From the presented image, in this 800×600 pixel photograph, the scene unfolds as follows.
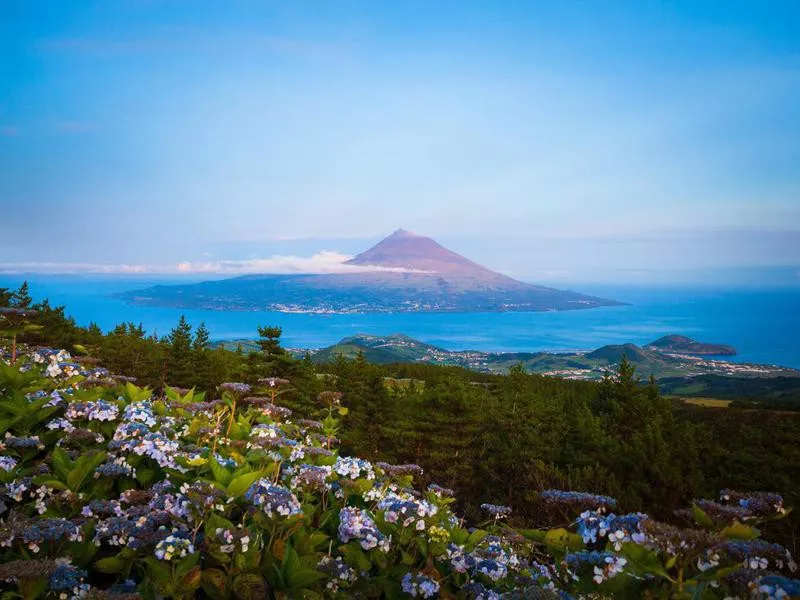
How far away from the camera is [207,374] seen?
4584 centimetres

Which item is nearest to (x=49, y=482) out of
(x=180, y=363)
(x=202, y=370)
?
(x=180, y=363)

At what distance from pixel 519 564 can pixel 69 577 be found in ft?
10.2

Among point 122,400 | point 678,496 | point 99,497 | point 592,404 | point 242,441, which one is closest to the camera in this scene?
point 99,497

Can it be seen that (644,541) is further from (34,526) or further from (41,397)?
(41,397)

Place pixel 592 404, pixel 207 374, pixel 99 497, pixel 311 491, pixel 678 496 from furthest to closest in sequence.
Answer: pixel 207 374 < pixel 592 404 < pixel 678 496 < pixel 311 491 < pixel 99 497

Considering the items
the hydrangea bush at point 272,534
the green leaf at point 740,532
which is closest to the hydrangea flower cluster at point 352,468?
the hydrangea bush at point 272,534

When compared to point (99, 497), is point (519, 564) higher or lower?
lower

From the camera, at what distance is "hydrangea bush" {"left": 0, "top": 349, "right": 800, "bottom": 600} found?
8.82 feet

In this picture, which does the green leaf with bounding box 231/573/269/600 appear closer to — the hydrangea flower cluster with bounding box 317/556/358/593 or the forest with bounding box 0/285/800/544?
the hydrangea flower cluster with bounding box 317/556/358/593

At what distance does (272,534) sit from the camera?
3117 mm

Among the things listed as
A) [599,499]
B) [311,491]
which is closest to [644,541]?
[599,499]

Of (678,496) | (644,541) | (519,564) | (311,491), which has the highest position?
(644,541)

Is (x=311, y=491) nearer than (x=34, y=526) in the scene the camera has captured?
No

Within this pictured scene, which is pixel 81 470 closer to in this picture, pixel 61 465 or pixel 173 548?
pixel 61 465
